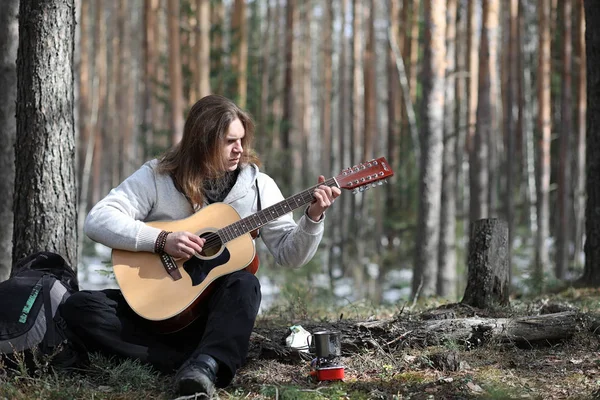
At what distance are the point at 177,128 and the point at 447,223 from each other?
4466 millimetres

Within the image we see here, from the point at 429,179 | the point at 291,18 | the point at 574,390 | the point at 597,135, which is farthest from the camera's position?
the point at 291,18

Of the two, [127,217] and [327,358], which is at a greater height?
[127,217]

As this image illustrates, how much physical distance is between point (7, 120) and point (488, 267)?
3922 millimetres

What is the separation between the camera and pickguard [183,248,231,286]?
3484mm

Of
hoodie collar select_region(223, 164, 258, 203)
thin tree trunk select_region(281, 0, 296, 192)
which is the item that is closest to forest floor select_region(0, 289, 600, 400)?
hoodie collar select_region(223, 164, 258, 203)

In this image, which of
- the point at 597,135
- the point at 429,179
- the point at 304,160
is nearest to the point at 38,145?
the point at 597,135

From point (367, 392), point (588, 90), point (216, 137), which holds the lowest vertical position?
point (367, 392)

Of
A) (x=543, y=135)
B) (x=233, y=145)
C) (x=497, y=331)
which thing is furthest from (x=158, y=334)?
(x=543, y=135)

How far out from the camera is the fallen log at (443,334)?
3736 mm

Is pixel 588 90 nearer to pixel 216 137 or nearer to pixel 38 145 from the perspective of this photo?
pixel 216 137

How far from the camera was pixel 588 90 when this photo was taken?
6.00 metres

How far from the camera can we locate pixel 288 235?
149 inches

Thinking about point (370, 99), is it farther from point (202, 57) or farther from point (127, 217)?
point (127, 217)

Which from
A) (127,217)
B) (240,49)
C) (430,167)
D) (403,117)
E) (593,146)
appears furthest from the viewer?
(403,117)
